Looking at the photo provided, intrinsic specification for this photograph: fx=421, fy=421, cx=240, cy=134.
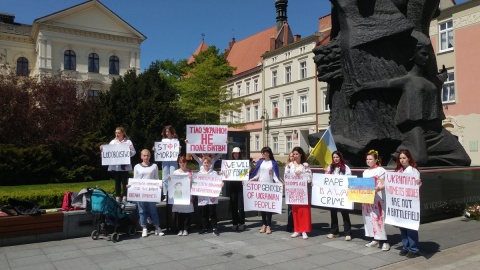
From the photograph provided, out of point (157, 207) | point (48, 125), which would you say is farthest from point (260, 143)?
point (157, 207)

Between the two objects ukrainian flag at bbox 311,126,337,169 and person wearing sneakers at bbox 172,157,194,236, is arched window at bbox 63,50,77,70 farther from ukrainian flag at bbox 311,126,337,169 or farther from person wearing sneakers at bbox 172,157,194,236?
ukrainian flag at bbox 311,126,337,169

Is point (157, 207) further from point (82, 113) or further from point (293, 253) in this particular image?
point (82, 113)

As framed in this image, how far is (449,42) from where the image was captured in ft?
109

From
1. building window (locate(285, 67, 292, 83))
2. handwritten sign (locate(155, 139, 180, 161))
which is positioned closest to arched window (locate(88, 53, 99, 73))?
building window (locate(285, 67, 292, 83))

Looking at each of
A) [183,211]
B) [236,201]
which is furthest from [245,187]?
[183,211]

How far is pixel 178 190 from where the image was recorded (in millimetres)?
9125

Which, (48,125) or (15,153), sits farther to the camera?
(48,125)

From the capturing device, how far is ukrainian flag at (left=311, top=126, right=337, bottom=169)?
981cm

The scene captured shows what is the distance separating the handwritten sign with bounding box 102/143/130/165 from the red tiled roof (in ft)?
164

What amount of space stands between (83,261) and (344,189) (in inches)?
197

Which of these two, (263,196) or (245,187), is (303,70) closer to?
(245,187)

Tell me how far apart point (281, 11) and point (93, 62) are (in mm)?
29368

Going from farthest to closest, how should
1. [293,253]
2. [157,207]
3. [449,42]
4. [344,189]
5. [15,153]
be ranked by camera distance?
[449,42], [15,153], [157,207], [344,189], [293,253]

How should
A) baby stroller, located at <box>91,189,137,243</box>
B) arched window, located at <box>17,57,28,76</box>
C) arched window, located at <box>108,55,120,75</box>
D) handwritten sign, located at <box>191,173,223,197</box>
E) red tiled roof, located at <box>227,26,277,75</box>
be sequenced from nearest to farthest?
baby stroller, located at <box>91,189,137,243</box>, handwritten sign, located at <box>191,173,223,197</box>, arched window, located at <box>17,57,28,76</box>, arched window, located at <box>108,55,120,75</box>, red tiled roof, located at <box>227,26,277,75</box>
